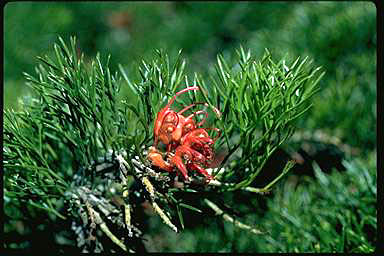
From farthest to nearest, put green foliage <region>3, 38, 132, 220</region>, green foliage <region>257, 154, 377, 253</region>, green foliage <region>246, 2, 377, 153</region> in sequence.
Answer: green foliage <region>246, 2, 377, 153</region>
green foliage <region>257, 154, 377, 253</region>
green foliage <region>3, 38, 132, 220</region>

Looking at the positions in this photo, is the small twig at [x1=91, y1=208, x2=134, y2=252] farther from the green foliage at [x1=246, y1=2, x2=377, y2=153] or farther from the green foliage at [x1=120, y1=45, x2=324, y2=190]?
the green foliage at [x1=246, y1=2, x2=377, y2=153]

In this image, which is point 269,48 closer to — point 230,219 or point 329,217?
point 329,217

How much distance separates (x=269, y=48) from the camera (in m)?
0.82

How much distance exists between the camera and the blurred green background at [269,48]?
59 cm

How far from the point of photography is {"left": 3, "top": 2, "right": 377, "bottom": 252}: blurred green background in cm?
59

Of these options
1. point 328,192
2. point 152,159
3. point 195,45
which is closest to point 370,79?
point 328,192

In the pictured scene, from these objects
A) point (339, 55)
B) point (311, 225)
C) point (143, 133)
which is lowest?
point (311, 225)

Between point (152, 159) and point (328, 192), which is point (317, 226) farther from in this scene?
point (152, 159)

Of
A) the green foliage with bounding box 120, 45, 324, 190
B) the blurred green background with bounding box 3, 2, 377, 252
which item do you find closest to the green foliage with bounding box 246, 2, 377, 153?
the blurred green background with bounding box 3, 2, 377, 252

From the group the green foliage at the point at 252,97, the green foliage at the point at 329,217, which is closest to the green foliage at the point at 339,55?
the green foliage at the point at 329,217

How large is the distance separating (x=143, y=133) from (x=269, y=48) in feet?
1.61

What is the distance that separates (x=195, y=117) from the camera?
44 centimetres

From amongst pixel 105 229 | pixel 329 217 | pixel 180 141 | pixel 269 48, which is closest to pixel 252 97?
pixel 180 141

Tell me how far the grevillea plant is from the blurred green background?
7 cm
